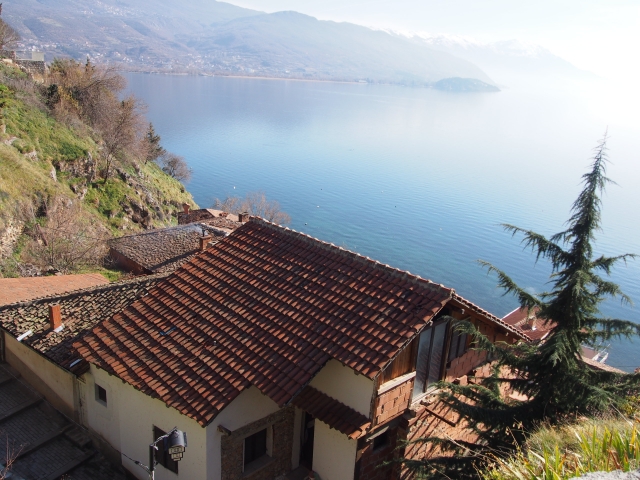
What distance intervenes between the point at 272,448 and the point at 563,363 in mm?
5815

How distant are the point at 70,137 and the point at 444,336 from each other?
3617 cm

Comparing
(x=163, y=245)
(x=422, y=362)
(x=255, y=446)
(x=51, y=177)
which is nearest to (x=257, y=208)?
(x=51, y=177)

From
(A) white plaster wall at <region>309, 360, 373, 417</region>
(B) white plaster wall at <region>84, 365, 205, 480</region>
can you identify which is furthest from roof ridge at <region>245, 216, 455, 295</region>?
(B) white plaster wall at <region>84, 365, 205, 480</region>

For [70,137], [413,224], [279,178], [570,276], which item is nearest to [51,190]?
[70,137]

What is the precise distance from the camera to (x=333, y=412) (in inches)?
371

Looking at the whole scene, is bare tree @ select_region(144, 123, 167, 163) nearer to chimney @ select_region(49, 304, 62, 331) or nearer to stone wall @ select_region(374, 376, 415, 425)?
chimney @ select_region(49, 304, 62, 331)

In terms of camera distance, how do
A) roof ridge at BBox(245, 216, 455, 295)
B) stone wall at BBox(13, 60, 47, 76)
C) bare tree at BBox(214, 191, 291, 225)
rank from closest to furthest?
roof ridge at BBox(245, 216, 455, 295)
stone wall at BBox(13, 60, 47, 76)
bare tree at BBox(214, 191, 291, 225)

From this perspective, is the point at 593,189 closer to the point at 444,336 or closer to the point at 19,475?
the point at 444,336

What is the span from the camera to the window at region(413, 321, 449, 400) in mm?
10188

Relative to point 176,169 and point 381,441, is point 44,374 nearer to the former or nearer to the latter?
point 381,441

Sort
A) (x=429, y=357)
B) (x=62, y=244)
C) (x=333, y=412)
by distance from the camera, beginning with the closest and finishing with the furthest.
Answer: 1. (x=333, y=412)
2. (x=429, y=357)
3. (x=62, y=244)

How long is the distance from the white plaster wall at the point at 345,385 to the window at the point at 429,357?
1.55 m

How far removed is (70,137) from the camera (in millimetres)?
37969

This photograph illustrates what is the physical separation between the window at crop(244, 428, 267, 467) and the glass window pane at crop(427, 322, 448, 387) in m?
3.66
